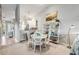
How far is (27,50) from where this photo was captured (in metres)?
2.24

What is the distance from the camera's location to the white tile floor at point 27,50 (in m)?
2.22

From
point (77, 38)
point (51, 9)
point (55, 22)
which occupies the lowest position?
point (77, 38)

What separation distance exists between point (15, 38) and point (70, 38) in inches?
28.2

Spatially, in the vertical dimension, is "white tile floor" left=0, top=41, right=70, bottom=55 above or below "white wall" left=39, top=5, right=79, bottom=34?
below

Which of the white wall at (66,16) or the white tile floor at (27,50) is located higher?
the white wall at (66,16)

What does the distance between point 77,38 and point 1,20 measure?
3.35 ft

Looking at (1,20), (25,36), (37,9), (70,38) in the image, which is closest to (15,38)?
(25,36)

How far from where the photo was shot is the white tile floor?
2.22m

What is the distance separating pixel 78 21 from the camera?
2195 mm

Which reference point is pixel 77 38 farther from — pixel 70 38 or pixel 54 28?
pixel 54 28

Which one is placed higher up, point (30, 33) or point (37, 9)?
point (37, 9)

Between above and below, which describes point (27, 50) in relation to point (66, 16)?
below

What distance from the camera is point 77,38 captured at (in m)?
2.21

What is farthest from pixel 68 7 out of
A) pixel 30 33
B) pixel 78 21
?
pixel 30 33
